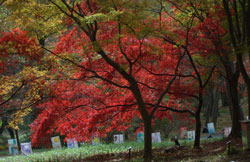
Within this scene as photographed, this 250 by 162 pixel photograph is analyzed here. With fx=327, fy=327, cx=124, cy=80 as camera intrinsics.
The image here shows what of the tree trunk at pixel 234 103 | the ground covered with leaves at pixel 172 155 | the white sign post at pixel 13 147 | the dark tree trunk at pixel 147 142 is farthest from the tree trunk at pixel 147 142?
the white sign post at pixel 13 147

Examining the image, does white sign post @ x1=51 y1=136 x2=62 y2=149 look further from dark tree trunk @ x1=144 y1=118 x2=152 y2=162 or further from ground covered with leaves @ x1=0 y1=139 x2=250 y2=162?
dark tree trunk @ x1=144 y1=118 x2=152 y2=162

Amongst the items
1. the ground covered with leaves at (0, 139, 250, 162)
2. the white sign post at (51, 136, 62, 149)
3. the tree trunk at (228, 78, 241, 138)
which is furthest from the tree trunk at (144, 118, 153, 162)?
the white sign post at (51, 136, 62, 149)

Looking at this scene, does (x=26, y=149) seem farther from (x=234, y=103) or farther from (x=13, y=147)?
(x=234, y=103)

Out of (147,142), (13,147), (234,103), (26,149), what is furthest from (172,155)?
(13,147)

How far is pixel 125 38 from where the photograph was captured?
1125 centimetres

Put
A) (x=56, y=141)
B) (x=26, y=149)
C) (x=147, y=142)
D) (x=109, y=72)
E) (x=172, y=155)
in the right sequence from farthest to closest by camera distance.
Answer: (x=56, y=141) < (x=26, y=149) < (x=109, y=72) < (x=172, y=155) < (x=147, y=142)

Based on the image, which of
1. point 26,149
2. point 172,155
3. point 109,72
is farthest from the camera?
point 26,149

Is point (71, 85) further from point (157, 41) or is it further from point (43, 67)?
point (157, 41)

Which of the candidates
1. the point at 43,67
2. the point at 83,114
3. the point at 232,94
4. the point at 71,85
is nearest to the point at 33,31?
the point at 43,67

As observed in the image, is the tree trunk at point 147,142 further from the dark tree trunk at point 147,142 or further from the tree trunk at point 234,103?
the tree trunk at point 234,103

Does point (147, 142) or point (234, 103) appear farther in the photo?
point (234, 103)

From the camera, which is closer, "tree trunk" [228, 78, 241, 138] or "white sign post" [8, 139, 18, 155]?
"tree trunk" [228, 78, 241, 138]

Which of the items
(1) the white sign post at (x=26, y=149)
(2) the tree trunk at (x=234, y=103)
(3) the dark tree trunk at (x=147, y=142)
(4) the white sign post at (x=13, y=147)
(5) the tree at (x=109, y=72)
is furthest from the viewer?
(4) the white sign post at (x=13, y=147)

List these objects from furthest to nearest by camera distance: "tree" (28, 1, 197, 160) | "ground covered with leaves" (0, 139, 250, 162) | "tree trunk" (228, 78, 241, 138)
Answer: "tree trunk" (228, 78, 241, 138)
"tree" (28, 1, 197, 160)
"ground covered with leaves" (0, 139, 250, 162)
